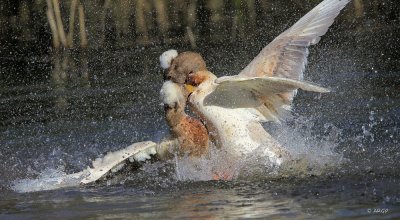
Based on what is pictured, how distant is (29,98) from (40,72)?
85.5 inches

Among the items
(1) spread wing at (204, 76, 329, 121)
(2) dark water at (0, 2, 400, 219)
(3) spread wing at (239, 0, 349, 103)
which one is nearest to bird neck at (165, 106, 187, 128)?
(1) spread wing at (204, 76, 329, 121)

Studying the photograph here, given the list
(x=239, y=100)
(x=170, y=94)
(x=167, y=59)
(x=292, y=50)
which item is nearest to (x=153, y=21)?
(x=292, y=50)

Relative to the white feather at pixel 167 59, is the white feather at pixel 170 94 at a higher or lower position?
lower

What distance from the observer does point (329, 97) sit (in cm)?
1156

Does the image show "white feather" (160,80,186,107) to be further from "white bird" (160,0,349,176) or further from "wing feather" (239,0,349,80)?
"wing feather" (239,0,349,80)

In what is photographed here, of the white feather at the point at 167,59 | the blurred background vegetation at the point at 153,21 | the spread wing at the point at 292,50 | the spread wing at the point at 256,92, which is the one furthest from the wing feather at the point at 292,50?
the blurred background vegetation at the point at 153,21

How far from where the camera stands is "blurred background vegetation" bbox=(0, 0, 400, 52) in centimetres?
1669

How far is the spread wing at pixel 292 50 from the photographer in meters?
8.56

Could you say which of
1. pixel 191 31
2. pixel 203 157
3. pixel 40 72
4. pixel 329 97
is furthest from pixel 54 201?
pixel 191 31

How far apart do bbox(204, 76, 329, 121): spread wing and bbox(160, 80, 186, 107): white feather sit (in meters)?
0.26

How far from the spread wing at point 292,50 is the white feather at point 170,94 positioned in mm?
887

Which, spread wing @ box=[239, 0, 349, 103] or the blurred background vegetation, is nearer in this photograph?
spread wing @ box=[239, 0, 349, 103]

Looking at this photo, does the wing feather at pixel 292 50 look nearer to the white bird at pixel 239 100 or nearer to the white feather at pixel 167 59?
the white bird at pixel 239 100

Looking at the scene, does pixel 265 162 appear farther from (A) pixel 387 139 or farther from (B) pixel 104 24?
(B) pixel 104 24
